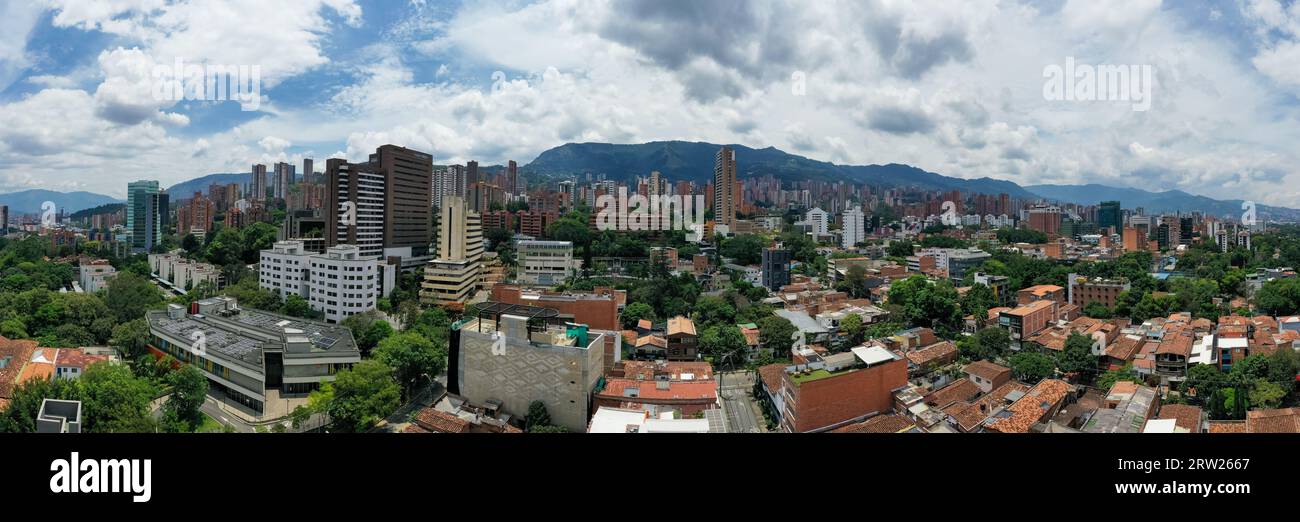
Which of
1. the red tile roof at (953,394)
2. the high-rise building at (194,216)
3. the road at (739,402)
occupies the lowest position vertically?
the road at (739,402)

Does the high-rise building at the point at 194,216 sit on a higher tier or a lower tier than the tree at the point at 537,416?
higher

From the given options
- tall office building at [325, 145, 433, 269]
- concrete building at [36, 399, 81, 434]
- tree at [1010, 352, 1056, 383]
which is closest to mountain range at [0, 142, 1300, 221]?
tall office building at [325, 145, 433, 269]

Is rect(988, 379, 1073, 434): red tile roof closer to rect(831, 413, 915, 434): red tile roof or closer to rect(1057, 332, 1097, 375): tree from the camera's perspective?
rect(831, 413, 915, 434): red tile roof

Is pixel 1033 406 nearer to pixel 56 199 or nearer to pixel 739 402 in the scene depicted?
pixel 739 402

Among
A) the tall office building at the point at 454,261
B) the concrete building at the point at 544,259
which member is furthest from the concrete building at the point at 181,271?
the concrete building at the point at 544,259

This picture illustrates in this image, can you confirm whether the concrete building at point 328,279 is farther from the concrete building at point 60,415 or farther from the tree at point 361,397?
the concrete building at point 60,415

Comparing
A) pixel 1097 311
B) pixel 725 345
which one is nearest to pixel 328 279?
pixel 725 345
